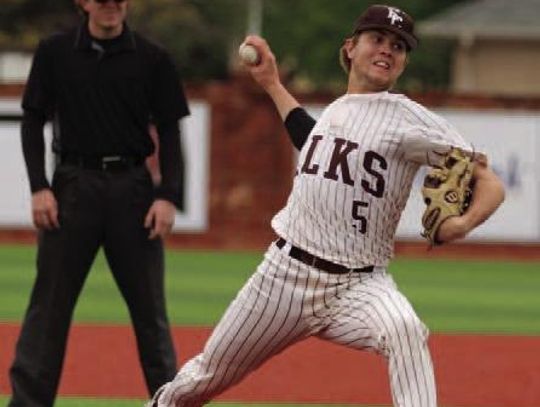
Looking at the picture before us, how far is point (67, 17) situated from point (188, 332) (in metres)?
30.4

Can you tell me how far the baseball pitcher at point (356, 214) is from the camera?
6578mm

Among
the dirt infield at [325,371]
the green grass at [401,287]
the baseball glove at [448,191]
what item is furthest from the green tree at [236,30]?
the baseball glove at [448,191]

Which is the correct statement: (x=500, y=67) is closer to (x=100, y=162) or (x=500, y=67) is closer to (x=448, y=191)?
(x=100, y=162)

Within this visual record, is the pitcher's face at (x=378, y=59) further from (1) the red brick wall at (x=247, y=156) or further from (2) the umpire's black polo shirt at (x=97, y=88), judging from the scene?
(1) the red brick wall at (x=247, y=156)

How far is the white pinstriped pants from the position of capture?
6453 mm

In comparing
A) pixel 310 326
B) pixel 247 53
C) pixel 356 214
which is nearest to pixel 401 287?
pixel 247 53

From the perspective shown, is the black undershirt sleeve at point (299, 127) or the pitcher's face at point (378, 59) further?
the black undershirt sleeve at point (299, 127)

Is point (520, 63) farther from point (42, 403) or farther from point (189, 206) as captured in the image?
point (42, 403)

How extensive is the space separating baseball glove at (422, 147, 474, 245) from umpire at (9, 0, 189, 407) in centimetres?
183

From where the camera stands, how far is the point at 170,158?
8289 mm

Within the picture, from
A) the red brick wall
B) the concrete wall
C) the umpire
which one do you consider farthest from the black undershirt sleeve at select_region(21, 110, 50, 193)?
the concrete wall

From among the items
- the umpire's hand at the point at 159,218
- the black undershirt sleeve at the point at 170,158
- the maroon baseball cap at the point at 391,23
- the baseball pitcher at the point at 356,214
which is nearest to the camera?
the baseball pitcher at the point at 356,214

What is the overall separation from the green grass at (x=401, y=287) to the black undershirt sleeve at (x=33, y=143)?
5895mm

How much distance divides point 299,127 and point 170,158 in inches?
50.7
